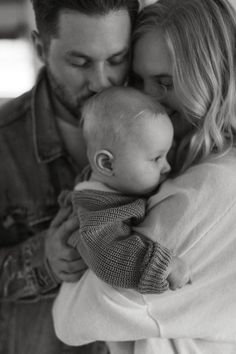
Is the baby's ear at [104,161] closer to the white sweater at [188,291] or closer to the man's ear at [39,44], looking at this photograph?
the white sweater at [188,291]

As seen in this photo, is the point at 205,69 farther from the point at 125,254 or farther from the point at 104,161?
the point at 125,254

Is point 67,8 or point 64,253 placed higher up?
point 67,8

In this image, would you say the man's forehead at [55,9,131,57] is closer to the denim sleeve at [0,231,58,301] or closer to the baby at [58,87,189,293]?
the baby at [58,87,189,293]

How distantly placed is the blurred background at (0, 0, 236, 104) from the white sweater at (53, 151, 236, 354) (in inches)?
75.7

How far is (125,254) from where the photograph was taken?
3.52 ft

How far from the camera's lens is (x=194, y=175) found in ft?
3.67

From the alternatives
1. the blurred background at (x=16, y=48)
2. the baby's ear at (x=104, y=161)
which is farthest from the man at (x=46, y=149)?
the blurred background at (x=16, y=48)

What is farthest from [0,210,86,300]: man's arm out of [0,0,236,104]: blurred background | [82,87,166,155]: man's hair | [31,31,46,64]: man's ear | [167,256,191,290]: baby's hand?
[0,0,236,104]: blurred background

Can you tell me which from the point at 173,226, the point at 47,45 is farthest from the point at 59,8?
the point at 173,226

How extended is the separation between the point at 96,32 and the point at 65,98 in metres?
0.24

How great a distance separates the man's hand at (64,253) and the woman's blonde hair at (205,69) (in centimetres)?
33

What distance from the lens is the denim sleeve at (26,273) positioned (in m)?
1.41

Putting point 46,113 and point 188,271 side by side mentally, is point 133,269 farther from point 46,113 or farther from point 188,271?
point 46,113

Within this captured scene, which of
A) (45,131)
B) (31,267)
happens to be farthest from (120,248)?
(45,131)
